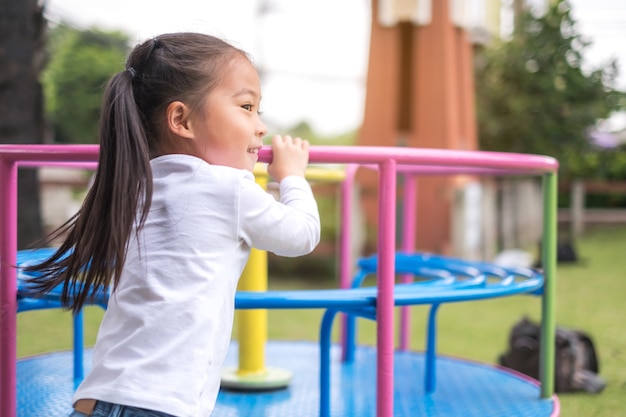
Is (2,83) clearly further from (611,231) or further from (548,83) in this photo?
(611,231)

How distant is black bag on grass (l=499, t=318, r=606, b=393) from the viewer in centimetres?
284

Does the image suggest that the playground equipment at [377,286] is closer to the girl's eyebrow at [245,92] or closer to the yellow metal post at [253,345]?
the girl's eyebrow at [245,92]

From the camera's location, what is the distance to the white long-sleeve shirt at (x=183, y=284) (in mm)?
1155

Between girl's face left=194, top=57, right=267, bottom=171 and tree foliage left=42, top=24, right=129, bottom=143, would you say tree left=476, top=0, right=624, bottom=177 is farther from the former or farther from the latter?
girl's face left=194, top=57, right=267, bottom=171

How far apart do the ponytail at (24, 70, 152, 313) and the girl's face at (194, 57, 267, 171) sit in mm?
102

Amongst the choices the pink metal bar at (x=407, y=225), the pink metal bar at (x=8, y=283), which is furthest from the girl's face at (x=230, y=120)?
the pink metal bar at (x=407, y=225)

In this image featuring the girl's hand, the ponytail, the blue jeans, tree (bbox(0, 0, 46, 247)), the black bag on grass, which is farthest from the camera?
tree (bbox(0, 0, 46, 247))

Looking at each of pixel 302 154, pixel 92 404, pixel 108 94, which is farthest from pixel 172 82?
pixel 92 404

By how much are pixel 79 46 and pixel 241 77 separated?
1415cm

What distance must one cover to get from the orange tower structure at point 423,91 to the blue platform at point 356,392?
14.8 ft

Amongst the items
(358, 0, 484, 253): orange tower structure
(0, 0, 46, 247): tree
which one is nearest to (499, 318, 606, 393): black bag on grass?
(0, 0, 46, 247): tree

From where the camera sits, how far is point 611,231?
10.2m

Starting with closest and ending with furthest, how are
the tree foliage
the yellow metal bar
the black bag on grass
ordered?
the yellow metal bar → the black bag on grass → the tree foliage

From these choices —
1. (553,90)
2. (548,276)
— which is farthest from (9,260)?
(553,90)
